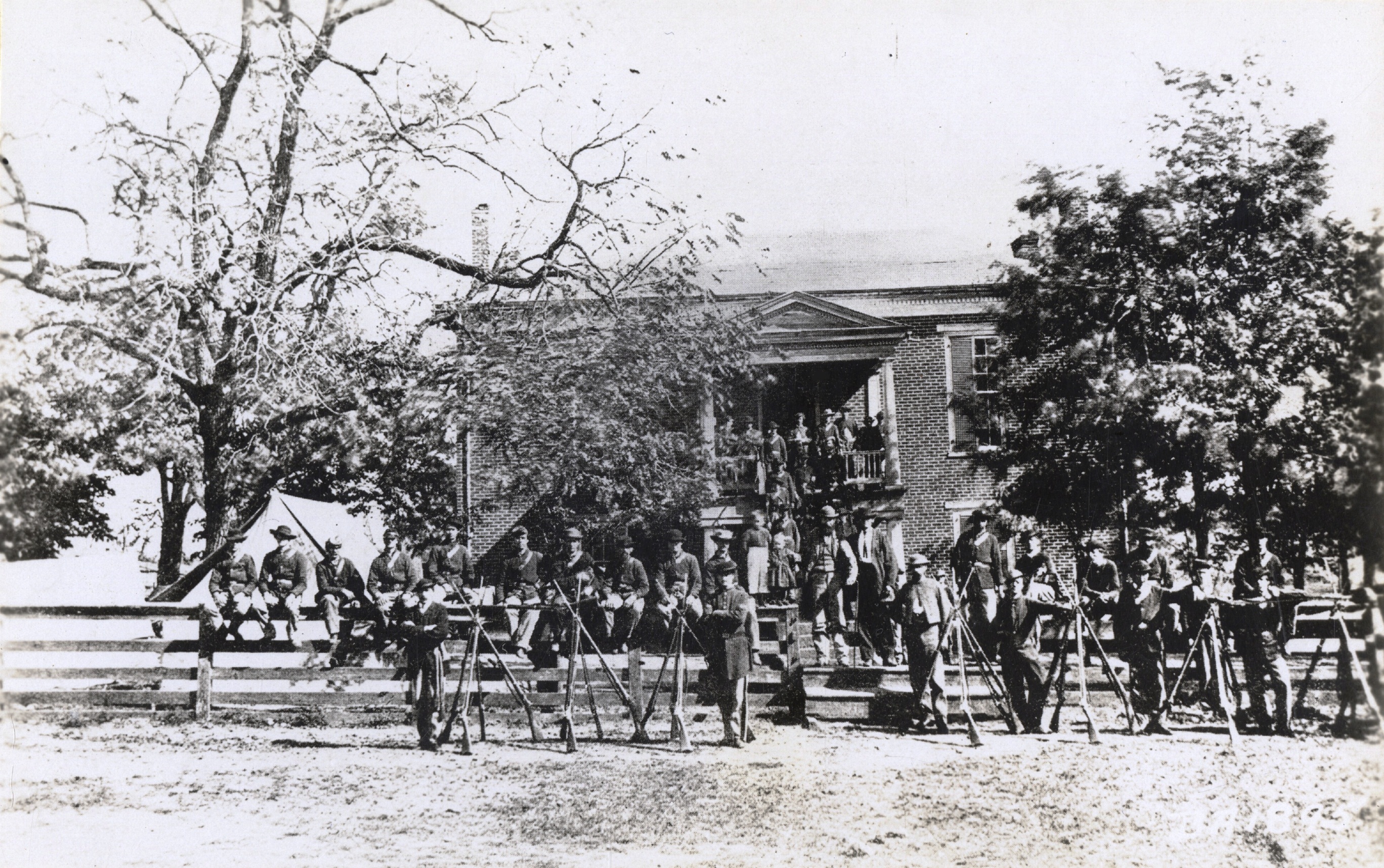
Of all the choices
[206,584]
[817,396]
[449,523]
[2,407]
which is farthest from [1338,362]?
[2,407]

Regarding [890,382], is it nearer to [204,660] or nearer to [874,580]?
[874,580]

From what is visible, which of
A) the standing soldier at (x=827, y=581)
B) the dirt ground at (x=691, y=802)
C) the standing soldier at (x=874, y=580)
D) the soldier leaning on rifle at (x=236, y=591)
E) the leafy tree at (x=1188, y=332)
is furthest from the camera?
the standing soldier at (x=827, y=581)

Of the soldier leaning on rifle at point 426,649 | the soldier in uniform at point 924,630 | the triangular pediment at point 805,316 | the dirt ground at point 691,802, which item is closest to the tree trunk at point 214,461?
the soldier leaning on rifle at point 426,649

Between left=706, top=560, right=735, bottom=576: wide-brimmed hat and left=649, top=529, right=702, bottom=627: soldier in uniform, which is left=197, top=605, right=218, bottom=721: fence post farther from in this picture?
left=706, top=560, right=735, bottom=576: wide-brimmed hat

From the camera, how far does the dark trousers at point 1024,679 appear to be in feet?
24.7

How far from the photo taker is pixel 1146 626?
7738 mm

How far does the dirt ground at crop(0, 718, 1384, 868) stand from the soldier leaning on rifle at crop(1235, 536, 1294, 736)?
0.32 meters

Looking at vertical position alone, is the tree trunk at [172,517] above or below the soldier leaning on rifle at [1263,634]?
above

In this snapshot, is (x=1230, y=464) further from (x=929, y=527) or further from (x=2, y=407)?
(x=2, y=407)

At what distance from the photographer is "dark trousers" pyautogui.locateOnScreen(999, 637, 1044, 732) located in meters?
7.52

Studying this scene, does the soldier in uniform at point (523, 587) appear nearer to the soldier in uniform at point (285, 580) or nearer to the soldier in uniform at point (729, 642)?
the soldier in uniform at point (729, 642)

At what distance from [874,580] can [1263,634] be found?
3297mm

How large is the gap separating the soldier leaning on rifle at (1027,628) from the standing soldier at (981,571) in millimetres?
182

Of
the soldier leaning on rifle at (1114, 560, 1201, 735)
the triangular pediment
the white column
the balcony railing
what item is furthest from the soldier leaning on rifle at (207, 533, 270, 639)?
the soldier leaning on rifle at (1114, 560, 1201, 735)
